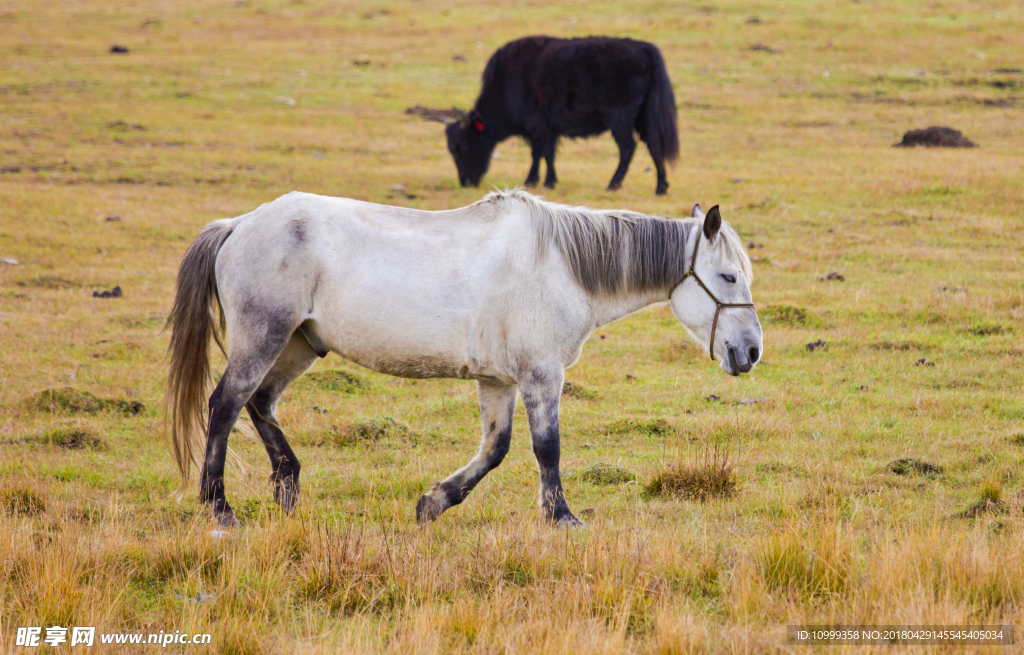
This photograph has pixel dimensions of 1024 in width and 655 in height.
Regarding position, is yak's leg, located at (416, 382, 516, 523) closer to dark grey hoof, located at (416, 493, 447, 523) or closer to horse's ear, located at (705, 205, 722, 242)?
dark grey hoof, located at (416, 493, 447, 523)

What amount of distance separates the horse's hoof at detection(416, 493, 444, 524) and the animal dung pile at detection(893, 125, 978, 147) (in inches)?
730

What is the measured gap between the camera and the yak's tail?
16.8m

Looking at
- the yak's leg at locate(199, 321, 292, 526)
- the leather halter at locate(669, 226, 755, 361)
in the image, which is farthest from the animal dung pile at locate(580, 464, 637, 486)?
the yak's leg at locate(199, 321, 292, 526)

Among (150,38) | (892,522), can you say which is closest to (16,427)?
(892,522)

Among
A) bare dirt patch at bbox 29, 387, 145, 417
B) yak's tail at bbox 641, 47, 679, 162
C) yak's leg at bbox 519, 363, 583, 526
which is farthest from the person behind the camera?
yak's tail at bbox 641, 47, 679, 162

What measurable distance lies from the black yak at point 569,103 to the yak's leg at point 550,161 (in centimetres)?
2

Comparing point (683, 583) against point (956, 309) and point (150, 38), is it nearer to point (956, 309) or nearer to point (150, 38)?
point (956, 309)

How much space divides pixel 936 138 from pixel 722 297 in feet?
57.3

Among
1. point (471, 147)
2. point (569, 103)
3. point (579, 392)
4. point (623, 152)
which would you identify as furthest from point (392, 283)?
point (471, 147)

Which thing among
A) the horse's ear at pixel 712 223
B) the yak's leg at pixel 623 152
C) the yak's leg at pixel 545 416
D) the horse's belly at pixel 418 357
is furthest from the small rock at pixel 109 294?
the yak's leg at pixel 623 152

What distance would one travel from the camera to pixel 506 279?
16.9 ft

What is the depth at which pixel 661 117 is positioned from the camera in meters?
17.0

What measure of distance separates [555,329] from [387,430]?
7.68 feet

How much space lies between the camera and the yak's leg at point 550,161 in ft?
56.5
